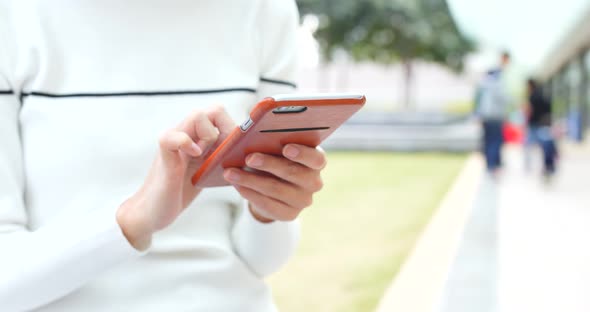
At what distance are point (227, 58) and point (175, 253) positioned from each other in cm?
28

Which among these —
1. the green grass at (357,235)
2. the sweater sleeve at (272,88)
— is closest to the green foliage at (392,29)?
the green grass at (357,235)

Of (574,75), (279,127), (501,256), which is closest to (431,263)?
(501,256)

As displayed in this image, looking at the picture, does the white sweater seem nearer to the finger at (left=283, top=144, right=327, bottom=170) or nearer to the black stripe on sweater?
the black stripe on sweater

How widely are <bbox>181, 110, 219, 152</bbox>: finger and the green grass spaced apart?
2358 millimetres

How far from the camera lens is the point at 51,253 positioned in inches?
27.5

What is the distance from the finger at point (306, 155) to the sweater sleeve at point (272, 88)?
17 centimetres

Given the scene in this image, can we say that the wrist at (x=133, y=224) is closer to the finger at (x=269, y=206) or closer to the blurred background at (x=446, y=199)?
the finger at (x=269, y=206)

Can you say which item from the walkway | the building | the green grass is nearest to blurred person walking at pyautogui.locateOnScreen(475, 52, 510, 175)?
the green grass

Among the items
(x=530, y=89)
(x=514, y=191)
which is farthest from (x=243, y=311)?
(x=530, y=89)

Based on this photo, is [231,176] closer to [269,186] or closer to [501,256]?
[269,186]

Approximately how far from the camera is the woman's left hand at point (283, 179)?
2.26 feet

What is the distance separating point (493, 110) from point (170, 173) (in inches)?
266

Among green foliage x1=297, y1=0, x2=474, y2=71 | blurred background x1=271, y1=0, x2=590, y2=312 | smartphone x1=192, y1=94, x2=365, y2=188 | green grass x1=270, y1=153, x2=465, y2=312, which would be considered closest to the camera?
smartphone x1=192, y1=94, x2=365, y2=188

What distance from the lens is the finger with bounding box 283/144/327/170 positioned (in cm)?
68
